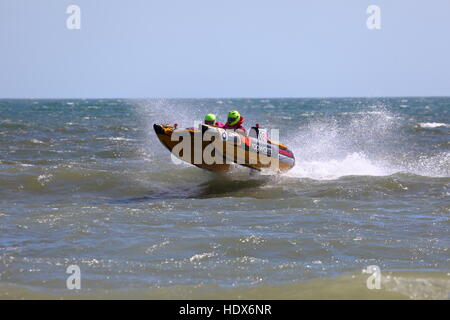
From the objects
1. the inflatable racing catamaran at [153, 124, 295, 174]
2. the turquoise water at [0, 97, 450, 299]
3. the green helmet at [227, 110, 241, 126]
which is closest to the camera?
the turquoise water at [0, 97, 450, 299]

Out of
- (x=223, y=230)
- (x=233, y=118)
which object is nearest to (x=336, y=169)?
(x=233, y=118)

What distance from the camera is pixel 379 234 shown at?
323 inches

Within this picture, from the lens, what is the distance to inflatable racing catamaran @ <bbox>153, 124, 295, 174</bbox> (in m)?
12.4

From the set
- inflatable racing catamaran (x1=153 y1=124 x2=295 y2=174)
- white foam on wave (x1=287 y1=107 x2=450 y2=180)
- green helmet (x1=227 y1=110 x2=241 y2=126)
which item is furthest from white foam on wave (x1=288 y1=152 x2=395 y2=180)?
green helmet (x1=227 y1=110 x2=241 y2=126)

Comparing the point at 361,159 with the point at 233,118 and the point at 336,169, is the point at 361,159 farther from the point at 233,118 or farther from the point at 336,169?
the point at 233,118

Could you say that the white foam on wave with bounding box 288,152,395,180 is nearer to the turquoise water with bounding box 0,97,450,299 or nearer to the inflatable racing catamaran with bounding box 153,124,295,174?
the turquoise water with bounding box 0,97,450,299

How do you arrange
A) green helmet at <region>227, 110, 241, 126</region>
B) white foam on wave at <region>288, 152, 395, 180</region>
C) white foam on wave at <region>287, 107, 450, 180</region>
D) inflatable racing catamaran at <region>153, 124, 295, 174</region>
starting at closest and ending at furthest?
inflatable racing catamaran at <region>153, 124, 295, 174</region>
green helmet at <region>227, 110, 241, 126</region>
white foam on wave at <region>288, 152, 395, 180</region>
white foam on wave at <region>287, 107, 450, 180</region>

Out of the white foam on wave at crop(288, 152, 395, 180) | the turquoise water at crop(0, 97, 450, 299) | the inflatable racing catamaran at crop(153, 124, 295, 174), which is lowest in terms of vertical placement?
the turquoise water at crop(0, 97, 450, 299)

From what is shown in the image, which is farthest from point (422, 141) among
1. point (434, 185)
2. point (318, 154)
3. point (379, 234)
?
point (379, 234)

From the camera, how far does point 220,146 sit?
12.5 meters

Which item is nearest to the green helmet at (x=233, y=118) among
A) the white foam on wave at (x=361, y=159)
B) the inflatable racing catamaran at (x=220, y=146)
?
the inflatable racing catamaran at (x=220, y=146)

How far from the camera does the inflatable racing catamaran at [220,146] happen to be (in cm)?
1236

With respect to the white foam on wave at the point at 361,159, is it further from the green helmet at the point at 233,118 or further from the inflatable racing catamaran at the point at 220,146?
the green helmet at the point at 233,118

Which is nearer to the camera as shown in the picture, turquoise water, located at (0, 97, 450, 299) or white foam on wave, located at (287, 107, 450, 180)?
turquoise water, located at (0, 97, 450, 299)
